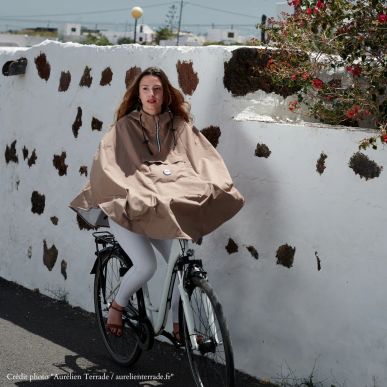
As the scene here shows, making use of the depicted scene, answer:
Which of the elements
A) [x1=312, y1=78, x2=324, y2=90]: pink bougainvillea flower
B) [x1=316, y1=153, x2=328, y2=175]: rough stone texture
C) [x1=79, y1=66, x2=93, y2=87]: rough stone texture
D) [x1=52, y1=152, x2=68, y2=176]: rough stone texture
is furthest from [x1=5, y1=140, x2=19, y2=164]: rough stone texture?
[x1=316, y1=153, x2=328, y2=175]: rough stone texture

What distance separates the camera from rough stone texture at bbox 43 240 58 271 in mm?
8031

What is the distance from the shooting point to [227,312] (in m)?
6.28

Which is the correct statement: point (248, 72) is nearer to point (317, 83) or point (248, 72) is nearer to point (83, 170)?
point (317, 83)

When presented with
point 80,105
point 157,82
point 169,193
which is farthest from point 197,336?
point 80,105

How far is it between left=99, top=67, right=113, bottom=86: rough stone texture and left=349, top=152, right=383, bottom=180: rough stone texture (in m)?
2.52

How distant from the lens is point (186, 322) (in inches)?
209

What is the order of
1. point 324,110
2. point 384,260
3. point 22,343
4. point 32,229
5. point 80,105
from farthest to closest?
point 32,229
point 80,105
point 22,343
point 324,110
point 384,260

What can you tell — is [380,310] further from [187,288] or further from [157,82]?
[157,82]

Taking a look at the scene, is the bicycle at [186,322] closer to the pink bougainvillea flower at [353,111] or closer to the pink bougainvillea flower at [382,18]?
the pink bougainvillea flower at [353,111]

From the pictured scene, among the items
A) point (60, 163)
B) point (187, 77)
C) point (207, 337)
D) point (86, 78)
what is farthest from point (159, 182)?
point (60, 163)

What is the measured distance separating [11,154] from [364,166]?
4.18 metres

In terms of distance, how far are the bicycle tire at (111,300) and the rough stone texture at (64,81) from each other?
200 cm

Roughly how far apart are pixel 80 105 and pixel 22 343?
2.02 meters

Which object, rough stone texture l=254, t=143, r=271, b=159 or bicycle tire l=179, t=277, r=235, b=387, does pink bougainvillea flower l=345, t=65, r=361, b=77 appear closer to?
rough stone texture l=254, t=143, r=271, b=159
